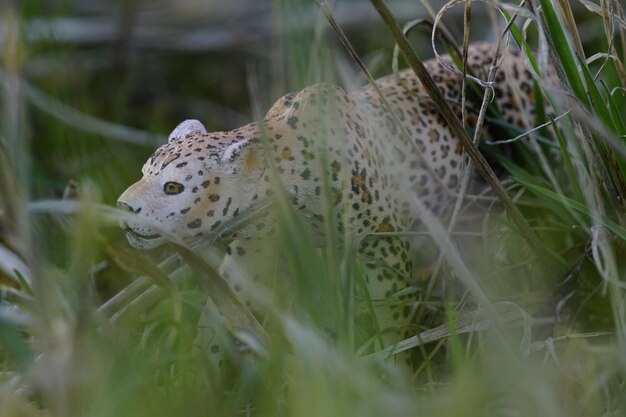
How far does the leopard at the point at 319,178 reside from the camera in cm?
201

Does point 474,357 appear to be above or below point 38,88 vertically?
below

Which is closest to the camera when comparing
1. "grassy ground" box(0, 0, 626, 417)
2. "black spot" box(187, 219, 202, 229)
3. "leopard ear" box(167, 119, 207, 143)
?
"grassy ground" box(0, 0, 626, 417)

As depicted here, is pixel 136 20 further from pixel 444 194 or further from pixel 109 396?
pixel 109 396

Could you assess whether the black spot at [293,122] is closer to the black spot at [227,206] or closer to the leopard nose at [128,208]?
the black spot at [227,206]

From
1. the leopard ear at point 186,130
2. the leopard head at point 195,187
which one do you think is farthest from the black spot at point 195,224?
the leopard ear at point 186,130

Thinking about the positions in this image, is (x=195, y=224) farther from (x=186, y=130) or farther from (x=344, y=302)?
(x=344, y=302)

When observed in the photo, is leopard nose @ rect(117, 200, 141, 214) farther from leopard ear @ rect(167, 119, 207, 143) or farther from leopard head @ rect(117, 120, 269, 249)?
leopard ear @ rect(167, 119, 207, 143)

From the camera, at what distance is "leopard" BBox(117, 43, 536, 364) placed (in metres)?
2.01

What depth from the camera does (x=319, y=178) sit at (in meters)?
2.16

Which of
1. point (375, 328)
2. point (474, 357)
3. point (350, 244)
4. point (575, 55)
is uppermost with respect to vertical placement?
point (575, 55)

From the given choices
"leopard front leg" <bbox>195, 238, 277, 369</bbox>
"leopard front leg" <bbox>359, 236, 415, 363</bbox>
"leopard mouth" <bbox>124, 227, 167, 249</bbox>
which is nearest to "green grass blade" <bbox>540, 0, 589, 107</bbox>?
"leopard front leg" <bbox>359, 236, 415, 363</bbox>

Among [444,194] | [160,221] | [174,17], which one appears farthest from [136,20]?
[160,221]

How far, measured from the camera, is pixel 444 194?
2.54 metres

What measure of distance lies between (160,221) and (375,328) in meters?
0.50
